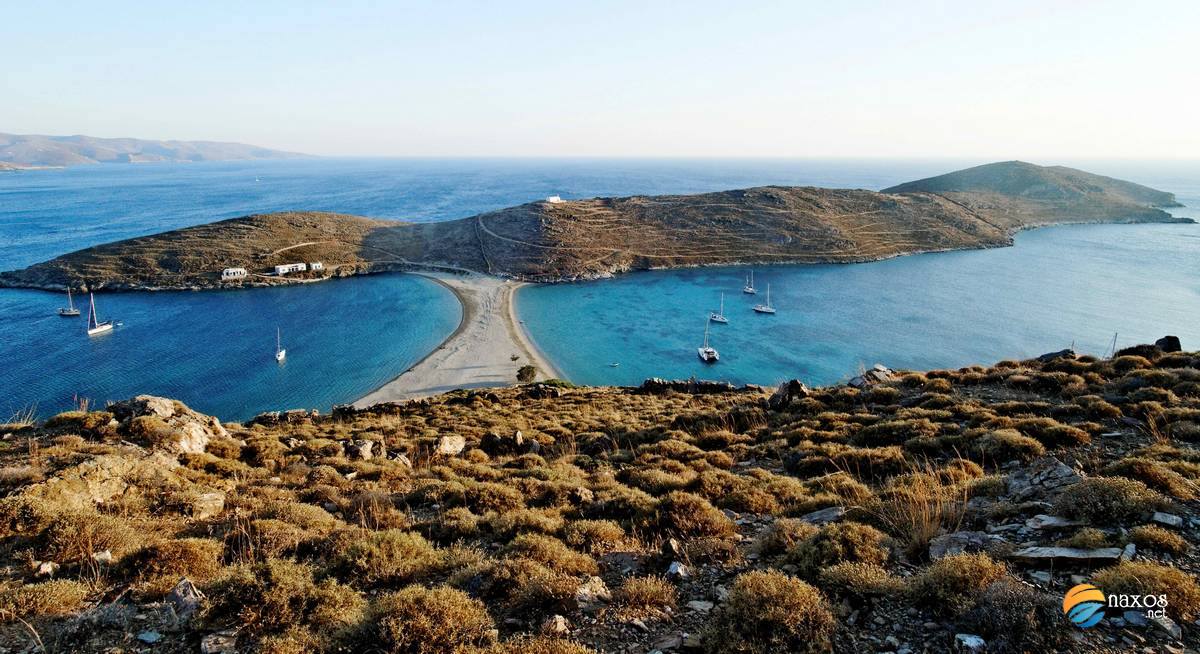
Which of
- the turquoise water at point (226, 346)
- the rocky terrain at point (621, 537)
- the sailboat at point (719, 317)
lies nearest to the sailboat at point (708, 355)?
the sailboat at point (719, 317)

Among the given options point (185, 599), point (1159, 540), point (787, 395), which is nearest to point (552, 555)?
point (185, 599)

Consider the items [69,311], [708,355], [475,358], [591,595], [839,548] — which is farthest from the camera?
[69,311]

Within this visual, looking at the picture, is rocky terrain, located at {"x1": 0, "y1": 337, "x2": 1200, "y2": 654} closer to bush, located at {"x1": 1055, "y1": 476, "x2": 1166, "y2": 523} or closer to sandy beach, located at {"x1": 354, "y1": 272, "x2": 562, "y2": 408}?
bush, located at {"x1": 1055, "y1": 476, "x2": 1166, "y2": 523}

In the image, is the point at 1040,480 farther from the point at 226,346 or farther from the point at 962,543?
the point at 226,346

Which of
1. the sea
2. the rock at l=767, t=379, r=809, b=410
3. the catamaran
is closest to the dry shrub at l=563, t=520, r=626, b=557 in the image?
the rock at l=767, t=379, r=809, b=410

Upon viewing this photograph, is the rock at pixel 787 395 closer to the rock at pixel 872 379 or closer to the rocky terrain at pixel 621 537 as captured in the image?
the rock at pixel 872 379

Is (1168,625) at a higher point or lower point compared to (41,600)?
higher
